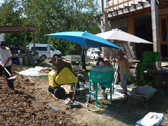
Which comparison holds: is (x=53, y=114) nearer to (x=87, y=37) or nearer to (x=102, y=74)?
(x=102, y=74)

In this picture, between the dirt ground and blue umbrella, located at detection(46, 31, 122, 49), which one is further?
blue umbrella, located at detection(46, 31, 122, 49)

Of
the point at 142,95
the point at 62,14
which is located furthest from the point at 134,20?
the point at 142,95

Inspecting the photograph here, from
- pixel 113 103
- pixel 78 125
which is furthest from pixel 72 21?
pixel 78 125

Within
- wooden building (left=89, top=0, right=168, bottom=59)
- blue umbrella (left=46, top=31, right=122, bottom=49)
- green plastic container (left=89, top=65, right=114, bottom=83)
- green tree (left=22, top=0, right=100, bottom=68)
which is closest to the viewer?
blue umbrella (left=46, top=31, right=122, bottom=49)

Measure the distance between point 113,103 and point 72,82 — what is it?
1571mm

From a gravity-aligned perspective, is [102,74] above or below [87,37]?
below

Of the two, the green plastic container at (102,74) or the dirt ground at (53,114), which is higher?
the green plastic container at (102,74)

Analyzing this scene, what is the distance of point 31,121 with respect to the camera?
170 inches

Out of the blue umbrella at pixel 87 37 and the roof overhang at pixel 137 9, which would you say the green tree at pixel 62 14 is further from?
the blue umbrella at pixel 87 37

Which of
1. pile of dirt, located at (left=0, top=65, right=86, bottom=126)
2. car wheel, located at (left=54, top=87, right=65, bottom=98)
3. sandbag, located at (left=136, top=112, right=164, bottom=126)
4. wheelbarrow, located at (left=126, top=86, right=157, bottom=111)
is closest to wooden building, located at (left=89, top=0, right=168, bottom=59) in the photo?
wheelbarrow, located at (left=126, top=86, right=157, bottom=111)

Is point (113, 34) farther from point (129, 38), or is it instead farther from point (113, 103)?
point (113, 103)

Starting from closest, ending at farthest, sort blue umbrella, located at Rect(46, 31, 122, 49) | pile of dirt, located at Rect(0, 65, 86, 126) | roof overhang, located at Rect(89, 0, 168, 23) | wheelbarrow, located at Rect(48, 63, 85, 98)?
1. pile of dirt, located at Rect(0, 65, 86, 126)
2. blue umbrella, located at Rect(46, 31, 122, 49)
3. wheelbarrow, located at Rect(48, 63, 85, 98)
4. roof overhang, located at Rect(89, 0, 168, 23)

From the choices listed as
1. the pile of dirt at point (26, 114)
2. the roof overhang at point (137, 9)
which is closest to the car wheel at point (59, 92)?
the pile of dirt at point (26, 114)

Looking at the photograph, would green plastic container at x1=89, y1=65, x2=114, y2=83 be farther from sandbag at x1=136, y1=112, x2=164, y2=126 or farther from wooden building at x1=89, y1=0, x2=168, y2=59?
wooden building at x1=89, y1=0, x2=168, y2=59
